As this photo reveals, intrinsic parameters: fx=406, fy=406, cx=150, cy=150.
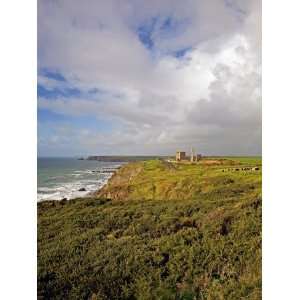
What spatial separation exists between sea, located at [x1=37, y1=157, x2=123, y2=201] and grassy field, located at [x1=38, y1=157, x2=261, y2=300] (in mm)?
49

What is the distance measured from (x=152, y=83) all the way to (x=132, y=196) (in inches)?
26.1

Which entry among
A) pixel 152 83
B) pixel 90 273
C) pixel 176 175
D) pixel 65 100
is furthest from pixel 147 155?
pixel 90 273

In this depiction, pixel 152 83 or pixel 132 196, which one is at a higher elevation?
pixel 152 83

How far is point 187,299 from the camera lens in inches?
81.0

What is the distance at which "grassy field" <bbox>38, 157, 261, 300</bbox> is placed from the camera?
210cm
